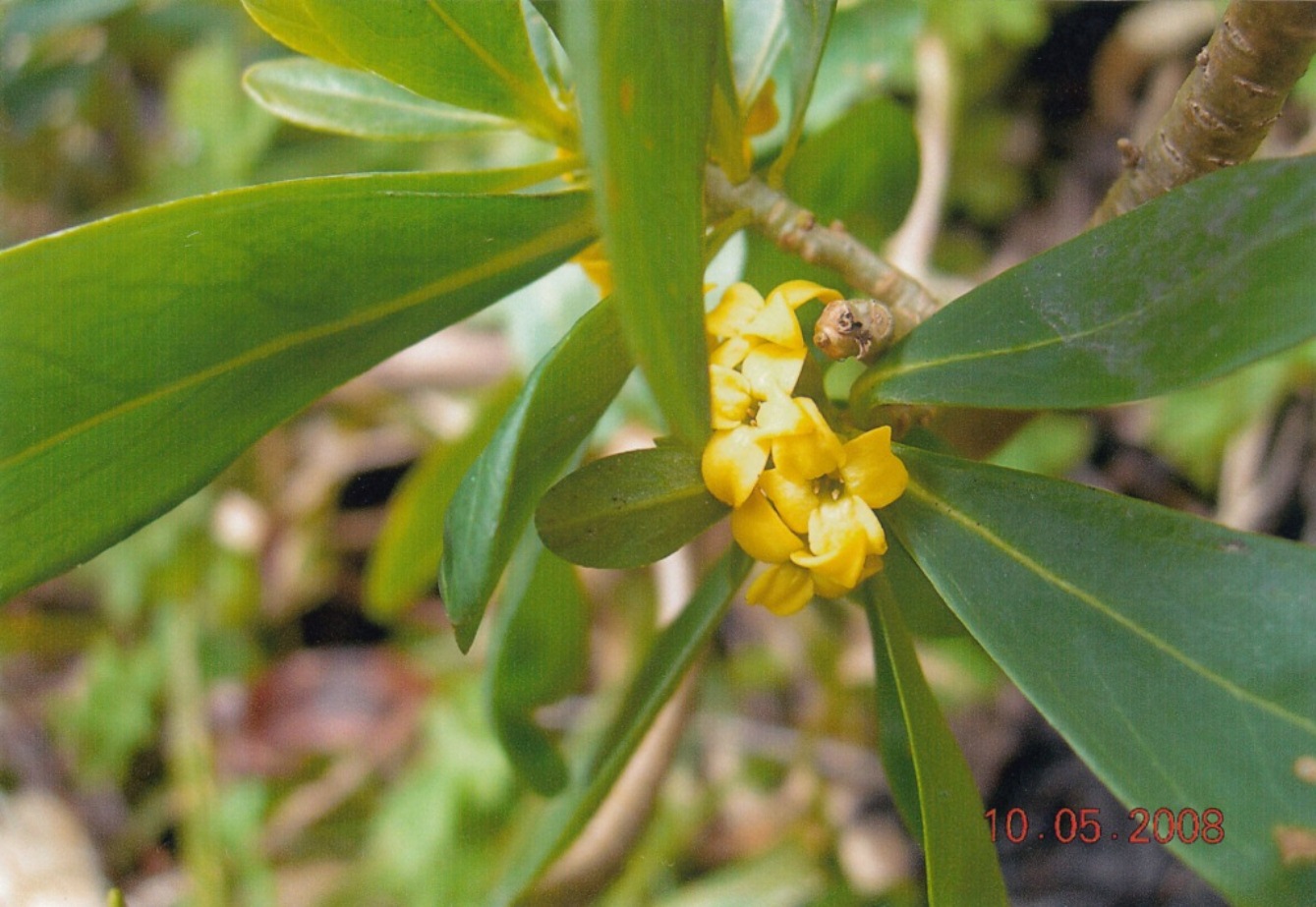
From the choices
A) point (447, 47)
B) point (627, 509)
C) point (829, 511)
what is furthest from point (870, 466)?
point (447, 47)

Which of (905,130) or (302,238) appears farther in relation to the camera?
(905,130)

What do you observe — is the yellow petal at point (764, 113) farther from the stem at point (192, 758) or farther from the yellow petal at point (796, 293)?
the stem at point (192, 758)

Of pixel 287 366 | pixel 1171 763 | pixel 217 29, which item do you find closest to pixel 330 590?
pixel 217 29

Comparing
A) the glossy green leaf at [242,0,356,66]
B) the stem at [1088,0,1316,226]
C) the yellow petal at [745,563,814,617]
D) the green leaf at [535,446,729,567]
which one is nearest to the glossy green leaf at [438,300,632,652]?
the green leaf at [535,446,729,567]

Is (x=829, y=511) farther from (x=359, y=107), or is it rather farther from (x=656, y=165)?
(x=359, y=107)

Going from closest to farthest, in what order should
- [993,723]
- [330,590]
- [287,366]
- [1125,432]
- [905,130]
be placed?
[287,366], [905,130], [993,723], [1125,432], [330,590]

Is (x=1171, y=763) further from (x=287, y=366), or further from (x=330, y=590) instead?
(x=330, y=590)

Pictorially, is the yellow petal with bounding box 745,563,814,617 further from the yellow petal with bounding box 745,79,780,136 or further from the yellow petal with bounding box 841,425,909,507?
the yellow petal with bounding box 745,79,780,136

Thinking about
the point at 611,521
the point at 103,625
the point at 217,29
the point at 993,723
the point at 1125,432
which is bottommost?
the point at 993,723
